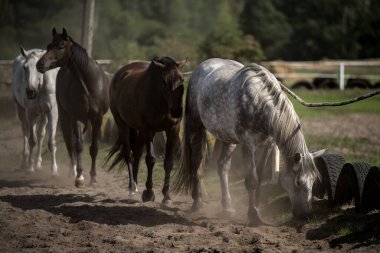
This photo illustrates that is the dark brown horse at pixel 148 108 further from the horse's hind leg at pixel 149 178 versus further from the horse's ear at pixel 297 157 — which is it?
the horse's ear at pixel 297 157

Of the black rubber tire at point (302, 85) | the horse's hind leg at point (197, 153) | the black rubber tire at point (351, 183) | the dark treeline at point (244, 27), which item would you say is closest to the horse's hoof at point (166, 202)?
the horse's hind leg at point (197, 153)

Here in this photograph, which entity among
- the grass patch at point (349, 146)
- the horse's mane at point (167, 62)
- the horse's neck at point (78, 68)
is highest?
the horse's mane at point (167, 62)

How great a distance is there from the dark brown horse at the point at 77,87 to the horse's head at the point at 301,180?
4281 mm

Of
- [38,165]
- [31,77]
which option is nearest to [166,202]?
[31,77]

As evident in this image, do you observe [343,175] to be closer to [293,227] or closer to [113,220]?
[293,227]

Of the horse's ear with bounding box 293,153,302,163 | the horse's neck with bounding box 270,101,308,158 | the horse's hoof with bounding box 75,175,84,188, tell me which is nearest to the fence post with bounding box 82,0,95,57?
the horse's hoof with bounding box 75,175,84,188

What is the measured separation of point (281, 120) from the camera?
6840mm

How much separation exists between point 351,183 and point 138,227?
2.50 metres

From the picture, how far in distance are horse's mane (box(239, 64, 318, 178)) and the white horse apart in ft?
17.2

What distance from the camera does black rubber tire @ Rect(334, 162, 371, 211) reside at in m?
6.89

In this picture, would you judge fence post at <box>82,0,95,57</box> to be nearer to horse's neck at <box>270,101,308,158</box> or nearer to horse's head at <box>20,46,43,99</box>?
horse's head at <box>20,46,43,99</box>

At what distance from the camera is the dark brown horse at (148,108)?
8.10m

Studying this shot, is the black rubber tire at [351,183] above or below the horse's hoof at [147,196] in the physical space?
above

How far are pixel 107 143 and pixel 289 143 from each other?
8.07 metres
